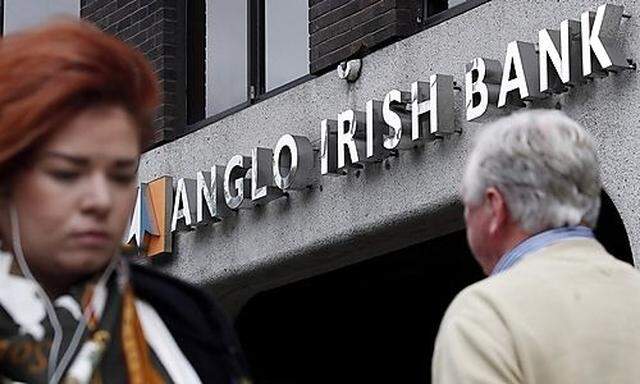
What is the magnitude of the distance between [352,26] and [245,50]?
1.77 metres

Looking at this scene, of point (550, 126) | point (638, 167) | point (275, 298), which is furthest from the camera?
point (275, 298)

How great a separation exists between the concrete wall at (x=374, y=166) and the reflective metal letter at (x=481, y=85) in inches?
5.4

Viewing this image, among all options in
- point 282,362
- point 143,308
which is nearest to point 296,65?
point 282,362

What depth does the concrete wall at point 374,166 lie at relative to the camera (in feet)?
23.5

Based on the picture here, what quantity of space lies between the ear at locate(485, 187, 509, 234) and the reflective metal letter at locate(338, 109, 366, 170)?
4.63m

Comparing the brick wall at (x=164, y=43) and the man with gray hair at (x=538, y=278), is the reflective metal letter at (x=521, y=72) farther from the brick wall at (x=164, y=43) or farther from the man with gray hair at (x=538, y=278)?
the brick wall at (x=164, y=43)

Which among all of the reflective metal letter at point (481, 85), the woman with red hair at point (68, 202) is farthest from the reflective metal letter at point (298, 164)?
the woman with red hair at point (68, 202)

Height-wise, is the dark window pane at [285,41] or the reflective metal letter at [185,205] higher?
the dark window pane at [285,41]

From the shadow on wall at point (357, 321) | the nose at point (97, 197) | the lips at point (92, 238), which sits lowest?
the lips at point (92, 238)

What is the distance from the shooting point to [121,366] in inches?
85.2

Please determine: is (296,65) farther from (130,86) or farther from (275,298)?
(130,86)

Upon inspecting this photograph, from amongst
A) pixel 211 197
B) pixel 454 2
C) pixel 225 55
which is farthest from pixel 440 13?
pixel 225 55

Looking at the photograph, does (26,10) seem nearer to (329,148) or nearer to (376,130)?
(329,148)

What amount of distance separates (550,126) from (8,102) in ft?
6.17
